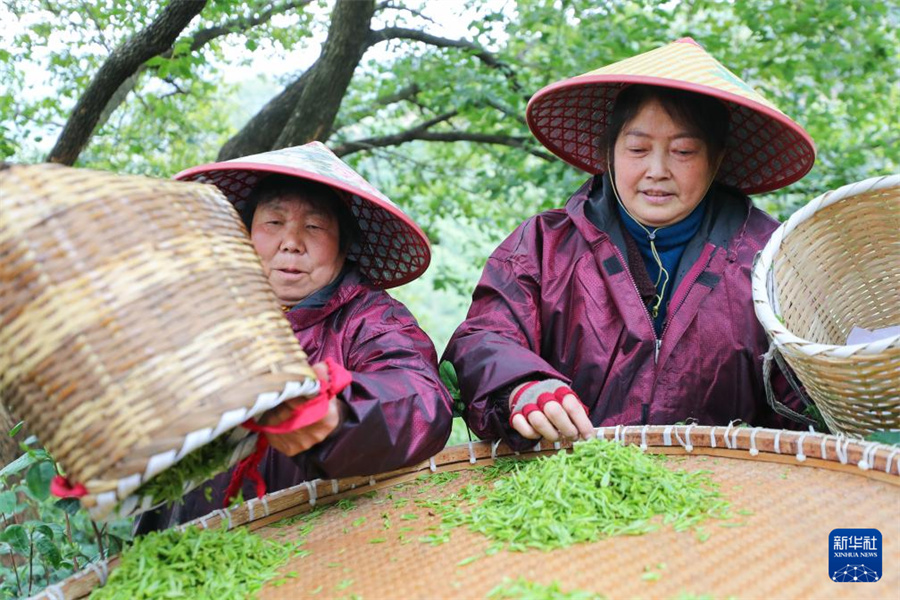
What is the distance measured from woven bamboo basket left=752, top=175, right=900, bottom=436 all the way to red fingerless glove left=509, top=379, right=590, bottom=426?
48 centimetres

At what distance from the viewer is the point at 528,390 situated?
1.88 meters

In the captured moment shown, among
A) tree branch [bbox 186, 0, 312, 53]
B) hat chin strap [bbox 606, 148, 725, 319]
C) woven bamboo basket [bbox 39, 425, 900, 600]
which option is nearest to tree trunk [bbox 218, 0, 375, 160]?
tree branch [bbox 186, 0, 312, 53]

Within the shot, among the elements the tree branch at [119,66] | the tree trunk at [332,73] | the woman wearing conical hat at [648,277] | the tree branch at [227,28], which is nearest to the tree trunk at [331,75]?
the tree trunk at [332,73]

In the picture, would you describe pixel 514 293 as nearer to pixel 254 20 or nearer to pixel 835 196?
pixel 835 196

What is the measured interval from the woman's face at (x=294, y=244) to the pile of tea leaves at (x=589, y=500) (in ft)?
2.41

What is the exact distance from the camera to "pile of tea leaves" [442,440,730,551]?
147cm

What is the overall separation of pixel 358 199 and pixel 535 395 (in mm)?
826

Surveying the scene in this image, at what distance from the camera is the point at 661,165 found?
214 centimetres

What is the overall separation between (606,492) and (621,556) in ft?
0.68

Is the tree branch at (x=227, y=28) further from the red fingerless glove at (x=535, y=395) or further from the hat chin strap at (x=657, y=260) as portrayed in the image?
the red fingerless glove at (x=535, y=395)

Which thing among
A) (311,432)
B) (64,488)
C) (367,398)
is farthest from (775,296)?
(64,488)

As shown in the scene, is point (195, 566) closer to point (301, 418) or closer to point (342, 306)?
point (301, 418)

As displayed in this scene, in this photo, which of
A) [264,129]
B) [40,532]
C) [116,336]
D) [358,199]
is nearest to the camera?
[116,336]

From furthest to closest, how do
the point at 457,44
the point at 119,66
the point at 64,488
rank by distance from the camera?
A: the point at 457,44 → the point at 119,66 → the point at 64,488
